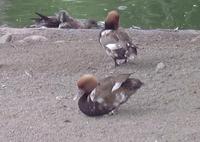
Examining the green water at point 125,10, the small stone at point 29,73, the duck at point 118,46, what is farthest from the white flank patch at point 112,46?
the green water at point 125,10

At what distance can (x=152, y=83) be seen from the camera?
8703 mm

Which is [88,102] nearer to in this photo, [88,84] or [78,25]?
[88,84]

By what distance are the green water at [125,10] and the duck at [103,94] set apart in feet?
23.7

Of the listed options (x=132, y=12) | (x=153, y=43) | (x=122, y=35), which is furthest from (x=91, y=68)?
(x=132, y=12)

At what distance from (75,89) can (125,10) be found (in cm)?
796

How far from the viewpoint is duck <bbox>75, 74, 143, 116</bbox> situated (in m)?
7.40

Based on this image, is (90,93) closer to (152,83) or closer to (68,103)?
(68,103)

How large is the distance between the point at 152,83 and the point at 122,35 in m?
1.24

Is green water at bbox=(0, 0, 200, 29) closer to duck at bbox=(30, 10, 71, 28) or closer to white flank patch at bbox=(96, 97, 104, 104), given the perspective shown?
duck at bbox=(30, 10, 71, 28)

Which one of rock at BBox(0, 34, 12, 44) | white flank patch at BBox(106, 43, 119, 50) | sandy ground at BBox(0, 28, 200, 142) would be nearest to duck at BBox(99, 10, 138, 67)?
white flank patch at BBox(106, 43, 119, 50)

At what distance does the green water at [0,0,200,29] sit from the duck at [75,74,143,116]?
7215mm

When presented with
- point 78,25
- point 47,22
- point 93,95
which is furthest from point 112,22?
point 47,22

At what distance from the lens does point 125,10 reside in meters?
16.4

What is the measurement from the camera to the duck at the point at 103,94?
7.40 meters
